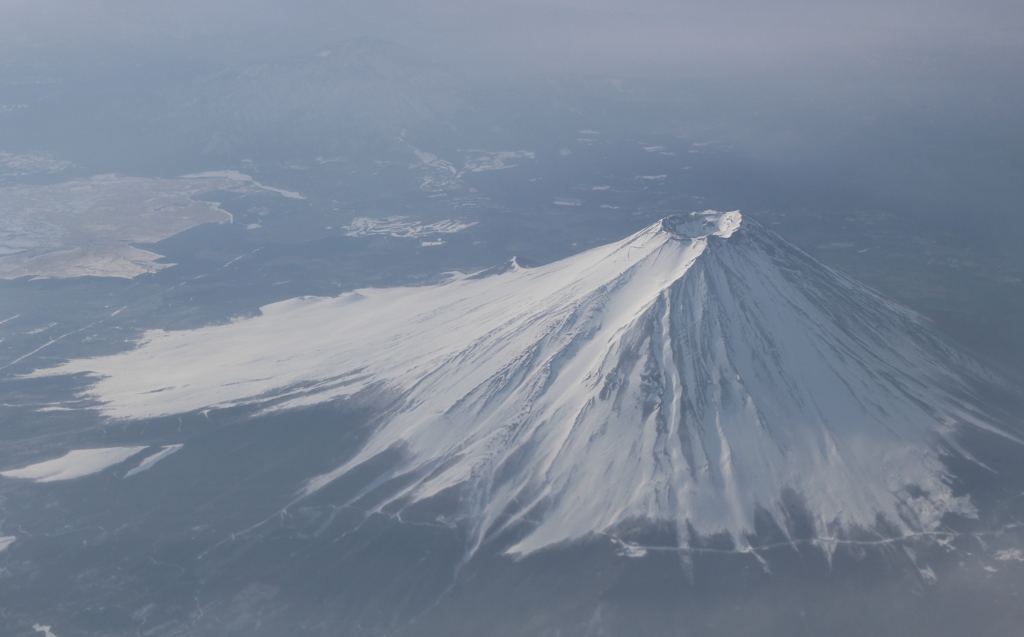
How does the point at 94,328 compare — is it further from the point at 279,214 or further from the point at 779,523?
the point at 779,523

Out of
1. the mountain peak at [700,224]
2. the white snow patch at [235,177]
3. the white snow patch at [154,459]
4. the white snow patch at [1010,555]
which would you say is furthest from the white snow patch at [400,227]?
the white snow patch at [1010,555]

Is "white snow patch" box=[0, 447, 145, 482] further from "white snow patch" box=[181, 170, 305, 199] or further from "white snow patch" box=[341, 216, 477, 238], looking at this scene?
"white snow patch" box=[181, 170, 305, 199]

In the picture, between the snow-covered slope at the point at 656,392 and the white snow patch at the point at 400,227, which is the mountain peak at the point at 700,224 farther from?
the white snow patch at the point at 400,227

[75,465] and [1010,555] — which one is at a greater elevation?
[1010,555]

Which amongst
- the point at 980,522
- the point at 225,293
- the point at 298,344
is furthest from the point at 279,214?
the point at 980,522

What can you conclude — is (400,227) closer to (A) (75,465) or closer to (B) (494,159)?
(B) (494,159)

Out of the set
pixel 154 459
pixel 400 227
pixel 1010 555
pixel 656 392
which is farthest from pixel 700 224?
pixel 400 227
